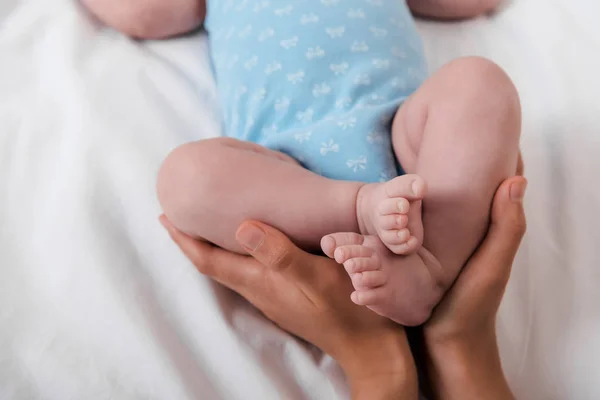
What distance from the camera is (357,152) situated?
2.23 ft

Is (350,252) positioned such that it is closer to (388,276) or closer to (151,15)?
(388,276)

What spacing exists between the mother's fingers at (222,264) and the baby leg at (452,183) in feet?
0.41

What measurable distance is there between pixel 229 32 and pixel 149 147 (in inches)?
9.1

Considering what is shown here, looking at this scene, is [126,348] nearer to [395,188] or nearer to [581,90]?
[395,188]

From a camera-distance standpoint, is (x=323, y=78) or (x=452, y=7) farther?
(x=452, y=7)

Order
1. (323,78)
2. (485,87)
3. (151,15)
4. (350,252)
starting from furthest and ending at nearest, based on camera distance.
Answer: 1. (151,15)
2. (323,78)
3. (485,87)
4. (350,252)

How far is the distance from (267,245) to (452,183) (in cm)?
20

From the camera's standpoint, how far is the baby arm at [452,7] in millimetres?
1023

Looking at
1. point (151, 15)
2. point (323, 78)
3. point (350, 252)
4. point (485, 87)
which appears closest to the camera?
point (350, 252)

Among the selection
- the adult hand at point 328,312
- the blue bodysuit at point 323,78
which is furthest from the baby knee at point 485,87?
the adult hand at point 328,312

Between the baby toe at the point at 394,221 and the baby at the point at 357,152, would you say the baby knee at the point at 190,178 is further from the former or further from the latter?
the baby toe at the point at 394,221

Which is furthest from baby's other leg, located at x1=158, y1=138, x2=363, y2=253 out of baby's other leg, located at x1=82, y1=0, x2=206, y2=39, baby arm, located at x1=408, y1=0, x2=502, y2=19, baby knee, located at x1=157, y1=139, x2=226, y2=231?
baby arm, located at x1=408, y1=0, x2=502, y2=19

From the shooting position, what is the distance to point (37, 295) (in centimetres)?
64

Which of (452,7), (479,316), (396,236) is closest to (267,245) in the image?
(396,236)
